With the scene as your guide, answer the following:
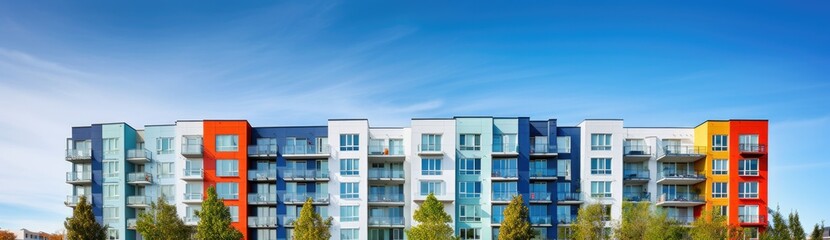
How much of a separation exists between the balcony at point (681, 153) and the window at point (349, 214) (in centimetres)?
3459

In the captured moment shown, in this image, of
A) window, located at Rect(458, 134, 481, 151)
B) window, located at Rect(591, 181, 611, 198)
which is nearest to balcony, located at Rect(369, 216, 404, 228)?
window, located at Rect(458, 134, 481, 151)

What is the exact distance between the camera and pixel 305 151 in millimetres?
68938

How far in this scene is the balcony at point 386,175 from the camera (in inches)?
2689

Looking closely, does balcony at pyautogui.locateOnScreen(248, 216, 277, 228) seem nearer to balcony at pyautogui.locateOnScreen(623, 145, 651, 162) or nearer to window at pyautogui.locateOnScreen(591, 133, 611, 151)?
Answer: window at pyautogui.locateOnScreen(591, 133, 611, 151)

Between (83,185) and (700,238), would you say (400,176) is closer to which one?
(700,238)

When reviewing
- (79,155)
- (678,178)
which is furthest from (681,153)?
(79,155)

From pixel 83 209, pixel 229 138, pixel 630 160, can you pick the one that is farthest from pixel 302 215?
pixel 630 160

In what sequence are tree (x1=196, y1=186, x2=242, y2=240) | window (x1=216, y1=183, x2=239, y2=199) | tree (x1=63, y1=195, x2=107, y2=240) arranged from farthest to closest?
window (x1=216, y1=183, x2=239, y2=199) < tree (x1=196, y1=186, x2=242, y2=240) < tree (x1=63, y1=195, x2=107, y2=240)

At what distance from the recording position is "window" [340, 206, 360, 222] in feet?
222

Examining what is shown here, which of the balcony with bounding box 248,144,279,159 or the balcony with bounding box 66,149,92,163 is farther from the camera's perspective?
the balcony with bounding box 66,149,92,163

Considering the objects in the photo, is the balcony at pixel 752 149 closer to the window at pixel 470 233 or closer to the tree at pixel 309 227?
the window at pixel 470 233

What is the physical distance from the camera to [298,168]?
229ft

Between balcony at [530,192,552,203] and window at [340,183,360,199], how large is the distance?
19.3 metres

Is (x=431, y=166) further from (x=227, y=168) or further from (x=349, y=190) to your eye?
(x=227, y=168)
